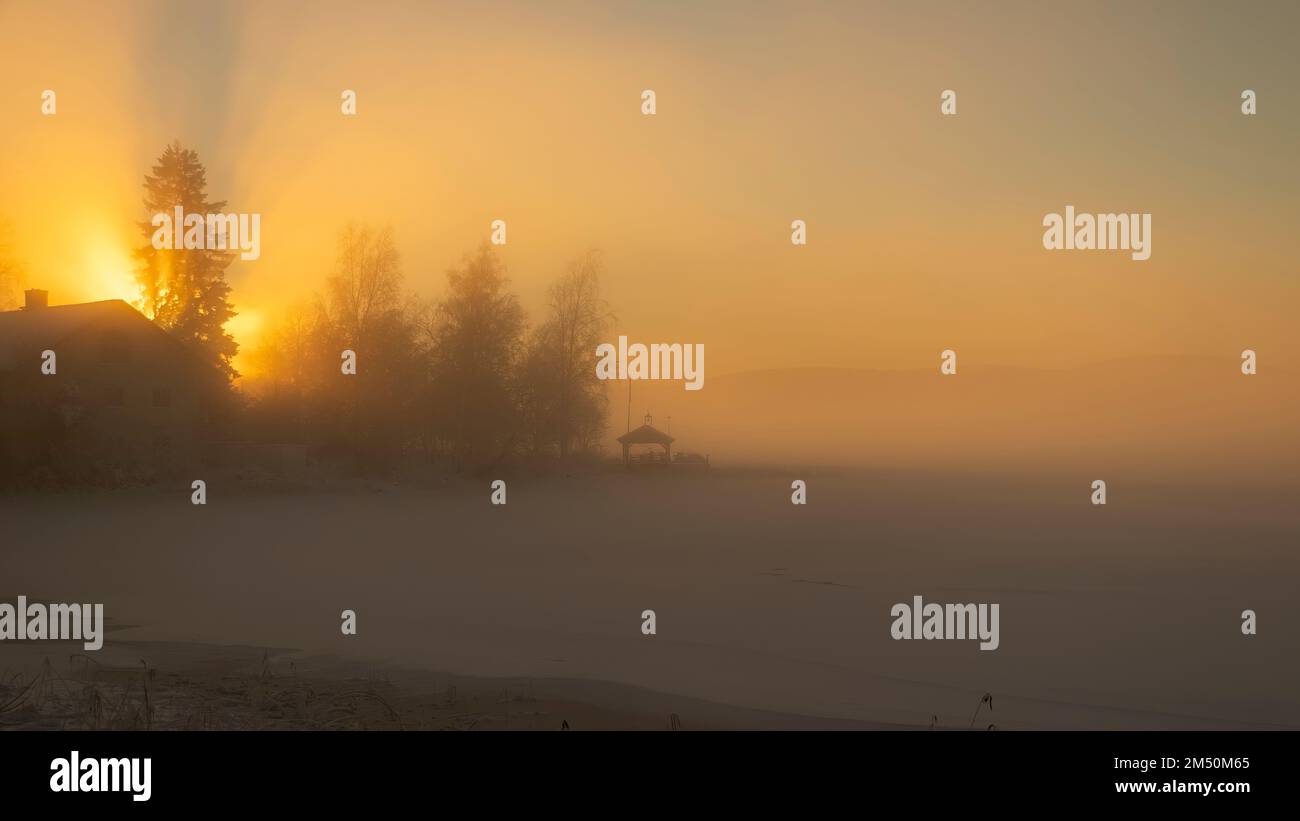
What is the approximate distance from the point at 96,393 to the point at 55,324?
13.1 ft

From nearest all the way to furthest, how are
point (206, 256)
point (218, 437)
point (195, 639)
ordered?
point (195, 639) → point (218, 437) → point (206, 256)

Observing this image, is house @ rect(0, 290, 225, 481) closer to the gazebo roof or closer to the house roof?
the house roof

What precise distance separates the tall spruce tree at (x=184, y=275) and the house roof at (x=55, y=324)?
34.5 ft

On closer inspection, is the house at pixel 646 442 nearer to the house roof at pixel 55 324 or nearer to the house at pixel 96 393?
the house at pixel 96 393

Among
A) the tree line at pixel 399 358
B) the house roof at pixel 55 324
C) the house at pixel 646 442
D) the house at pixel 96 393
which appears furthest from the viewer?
the house at pixel 646 442

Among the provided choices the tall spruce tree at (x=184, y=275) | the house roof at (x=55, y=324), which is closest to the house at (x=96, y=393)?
the house roof at (x=55, y=324)

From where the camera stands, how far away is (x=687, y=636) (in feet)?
53.2

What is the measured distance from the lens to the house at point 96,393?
3850 centimetres

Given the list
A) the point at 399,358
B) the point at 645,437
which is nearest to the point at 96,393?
the point at 399,358

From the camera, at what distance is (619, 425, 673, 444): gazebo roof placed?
2921 inches

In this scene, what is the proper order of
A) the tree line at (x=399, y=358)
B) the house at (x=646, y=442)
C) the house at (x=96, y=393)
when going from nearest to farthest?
the house at (x=96, y=393) → the tree line at (x=399, y=358) → the house at (x=646, y=442)
